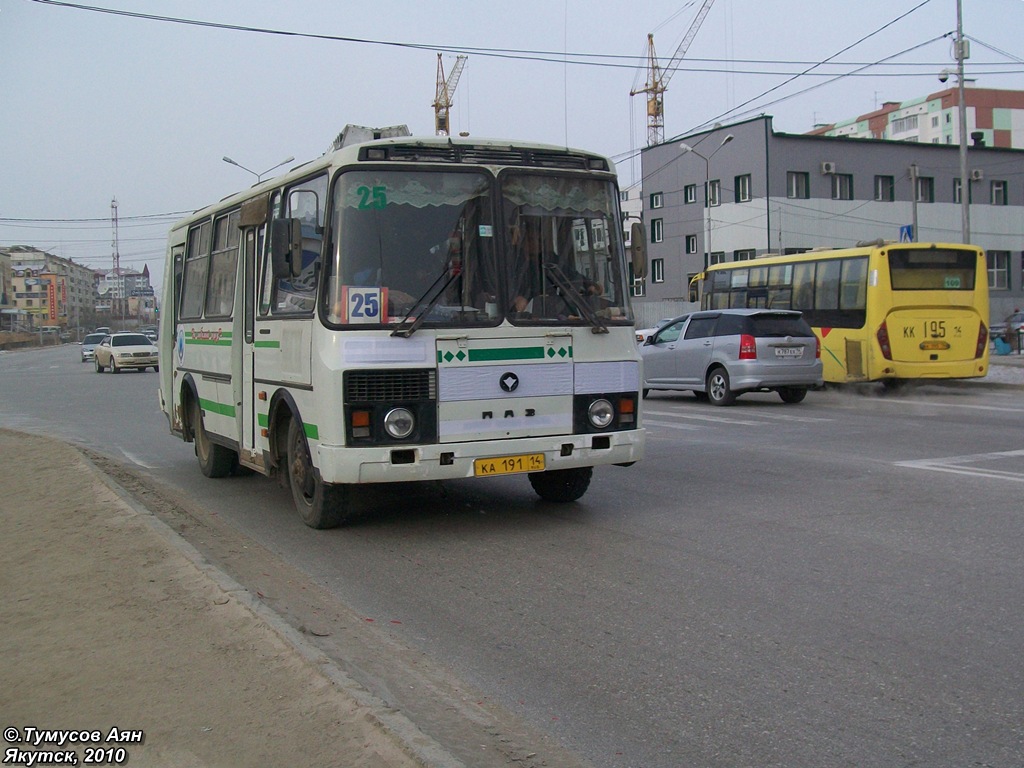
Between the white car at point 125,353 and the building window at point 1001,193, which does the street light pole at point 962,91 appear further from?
the building window at point 1001,193

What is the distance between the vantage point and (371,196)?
7684mm

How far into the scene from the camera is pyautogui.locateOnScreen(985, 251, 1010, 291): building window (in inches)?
2287

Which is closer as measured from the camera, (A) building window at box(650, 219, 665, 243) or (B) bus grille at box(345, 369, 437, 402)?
(B) bus grille at box(345, 369, 437, 402)

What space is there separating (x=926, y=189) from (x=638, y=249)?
175ft

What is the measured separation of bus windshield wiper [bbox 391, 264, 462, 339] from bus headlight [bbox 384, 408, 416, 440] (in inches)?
21.4

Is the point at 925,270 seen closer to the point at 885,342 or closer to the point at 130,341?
the point at 885,342

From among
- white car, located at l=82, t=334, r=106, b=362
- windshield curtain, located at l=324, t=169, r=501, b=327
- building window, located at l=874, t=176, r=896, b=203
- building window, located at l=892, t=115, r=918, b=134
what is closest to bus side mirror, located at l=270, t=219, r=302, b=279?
windshield curtain, located at l=324, t=169, r=501, b=327

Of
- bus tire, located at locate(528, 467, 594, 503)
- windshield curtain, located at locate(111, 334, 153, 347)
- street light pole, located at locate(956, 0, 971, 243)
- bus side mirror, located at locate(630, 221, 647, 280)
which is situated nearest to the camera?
bus side mirror, located at locate(630, 221, 647, 280)

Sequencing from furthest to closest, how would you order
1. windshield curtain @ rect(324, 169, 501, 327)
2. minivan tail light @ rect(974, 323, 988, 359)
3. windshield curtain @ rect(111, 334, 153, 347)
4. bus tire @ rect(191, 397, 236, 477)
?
windshield curtain @ rect(111, 334, 153, 347)
minivan tail light @ rect(974, 323, 988, 359)
bus tire @ rect(191, 397, 236, 477)
windshield curtain @ rect(324, 169, 501, 327)

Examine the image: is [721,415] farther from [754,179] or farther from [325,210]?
[754,179]

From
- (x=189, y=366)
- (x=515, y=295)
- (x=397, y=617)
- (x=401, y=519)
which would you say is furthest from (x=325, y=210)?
(x=189, y=366)

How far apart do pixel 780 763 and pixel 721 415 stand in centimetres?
1397

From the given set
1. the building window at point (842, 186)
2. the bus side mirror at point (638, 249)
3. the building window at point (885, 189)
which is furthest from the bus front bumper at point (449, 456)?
the building window at point (885, 189)

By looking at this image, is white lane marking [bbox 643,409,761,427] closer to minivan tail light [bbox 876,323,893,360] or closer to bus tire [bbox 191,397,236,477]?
minivan tail light [bbox 876,323,893,360]
